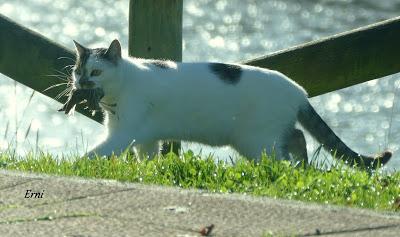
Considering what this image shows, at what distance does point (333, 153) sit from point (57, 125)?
6094 mm

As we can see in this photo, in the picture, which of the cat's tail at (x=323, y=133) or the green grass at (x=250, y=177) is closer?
the green grass at (x=250, y=177)

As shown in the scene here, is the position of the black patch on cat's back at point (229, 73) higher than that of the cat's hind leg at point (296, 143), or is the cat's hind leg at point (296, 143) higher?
the black patch on cat's back at point (229, 73)

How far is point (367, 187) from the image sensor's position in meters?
5.00

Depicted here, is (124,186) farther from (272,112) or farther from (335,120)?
(335,120)

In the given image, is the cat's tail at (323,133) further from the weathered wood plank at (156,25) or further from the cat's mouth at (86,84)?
the cat's mouth at (86,84)

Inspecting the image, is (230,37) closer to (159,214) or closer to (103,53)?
(103,53)

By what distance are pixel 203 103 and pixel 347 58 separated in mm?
917

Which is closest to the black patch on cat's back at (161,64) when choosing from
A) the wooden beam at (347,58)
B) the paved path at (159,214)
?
the wooden beam at (347,58)

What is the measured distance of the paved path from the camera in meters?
3.95

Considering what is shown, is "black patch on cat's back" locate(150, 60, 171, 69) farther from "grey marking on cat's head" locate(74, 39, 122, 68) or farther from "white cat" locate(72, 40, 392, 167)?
"grey marking on cat's head" locate(74, 39, 122, 68)

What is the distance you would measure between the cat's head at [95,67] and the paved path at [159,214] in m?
2.09

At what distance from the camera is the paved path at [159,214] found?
395cm

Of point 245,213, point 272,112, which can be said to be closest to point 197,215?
point 245,213

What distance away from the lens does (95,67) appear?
6703 millimetres
